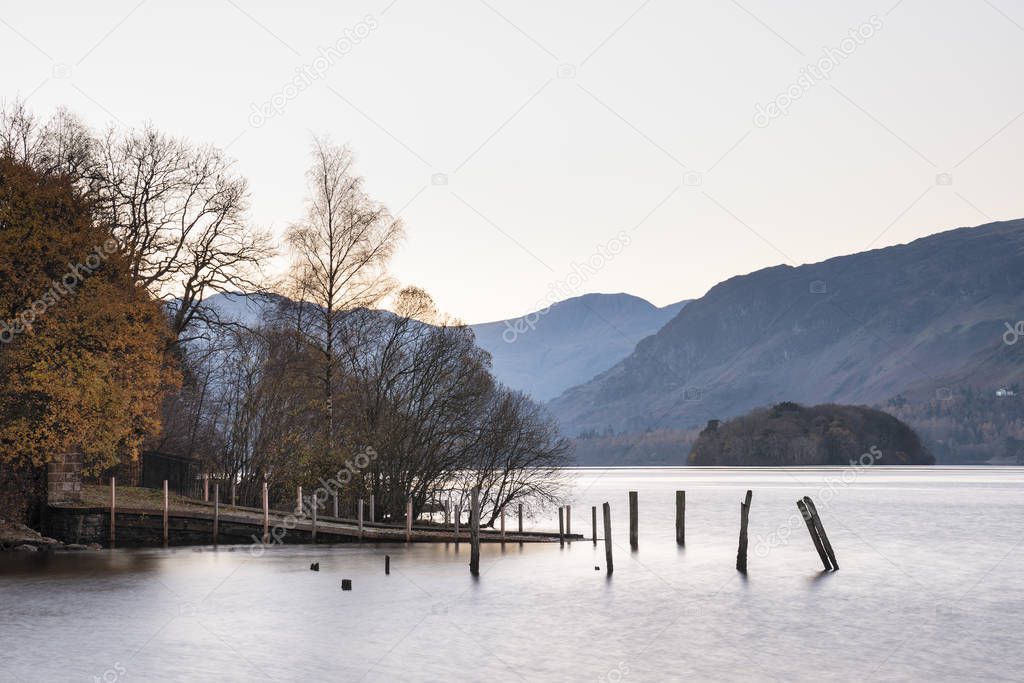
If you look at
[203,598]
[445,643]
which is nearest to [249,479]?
[203,598]

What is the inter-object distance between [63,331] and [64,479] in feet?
22.7

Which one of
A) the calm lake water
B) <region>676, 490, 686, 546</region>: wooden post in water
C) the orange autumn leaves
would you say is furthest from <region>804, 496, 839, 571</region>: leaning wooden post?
the orange autumn leaves

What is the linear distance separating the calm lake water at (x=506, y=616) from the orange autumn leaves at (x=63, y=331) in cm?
552

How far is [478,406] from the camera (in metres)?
65.6

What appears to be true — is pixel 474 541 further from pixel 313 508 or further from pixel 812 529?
pixel 812 529

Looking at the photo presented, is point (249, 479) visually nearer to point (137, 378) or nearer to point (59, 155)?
point (137, 378)

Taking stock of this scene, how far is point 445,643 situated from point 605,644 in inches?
192

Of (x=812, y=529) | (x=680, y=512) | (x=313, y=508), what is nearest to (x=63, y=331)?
(x=313, y=508)

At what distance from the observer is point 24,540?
5238cm

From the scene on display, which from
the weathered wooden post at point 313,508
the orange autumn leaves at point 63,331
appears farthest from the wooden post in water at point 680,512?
the orange autumn leaves at point 63,331

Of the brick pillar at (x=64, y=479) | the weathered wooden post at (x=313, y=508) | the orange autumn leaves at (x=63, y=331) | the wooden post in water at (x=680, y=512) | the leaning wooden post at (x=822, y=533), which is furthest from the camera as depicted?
the wooden post in water at (x=680, y=512)

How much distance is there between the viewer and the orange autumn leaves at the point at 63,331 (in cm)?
5059

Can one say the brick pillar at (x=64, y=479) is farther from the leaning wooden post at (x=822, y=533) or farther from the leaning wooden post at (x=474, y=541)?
the leaning wooden post at (x=822, y=533)

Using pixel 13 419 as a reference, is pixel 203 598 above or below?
below
